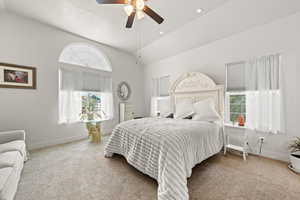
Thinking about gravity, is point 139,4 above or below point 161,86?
above

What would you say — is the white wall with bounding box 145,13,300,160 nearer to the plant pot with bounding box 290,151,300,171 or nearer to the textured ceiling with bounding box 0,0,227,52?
the plant pot with bounding box 290,151,300,171

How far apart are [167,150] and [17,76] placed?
381 centimetres

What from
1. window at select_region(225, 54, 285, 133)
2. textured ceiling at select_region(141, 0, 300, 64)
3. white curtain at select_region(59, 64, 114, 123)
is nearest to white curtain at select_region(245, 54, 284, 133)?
window at select_region(225, 54, 285, 133)

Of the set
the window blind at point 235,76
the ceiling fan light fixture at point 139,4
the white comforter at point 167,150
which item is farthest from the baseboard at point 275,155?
the ceiling fan light fixture at point 139,4

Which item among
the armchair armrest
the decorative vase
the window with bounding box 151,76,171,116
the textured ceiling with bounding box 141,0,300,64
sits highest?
the textured ceiling with bounding box 141,0,300,64

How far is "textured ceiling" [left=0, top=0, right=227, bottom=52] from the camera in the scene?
2.63m

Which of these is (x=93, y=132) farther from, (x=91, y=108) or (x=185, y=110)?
(x=185, y=110)

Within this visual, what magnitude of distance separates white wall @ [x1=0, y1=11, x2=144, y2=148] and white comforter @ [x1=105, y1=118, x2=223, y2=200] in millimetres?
1972

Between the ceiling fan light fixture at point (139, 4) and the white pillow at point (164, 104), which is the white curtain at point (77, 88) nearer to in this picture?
the white pillow at point (164, 104)

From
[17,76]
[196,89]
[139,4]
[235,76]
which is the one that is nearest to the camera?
[139,4]

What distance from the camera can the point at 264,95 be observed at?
2.66 metres

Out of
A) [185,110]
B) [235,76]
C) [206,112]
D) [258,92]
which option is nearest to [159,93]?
[185,110]

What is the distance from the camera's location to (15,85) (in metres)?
2.93

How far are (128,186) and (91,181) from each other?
592 mm
